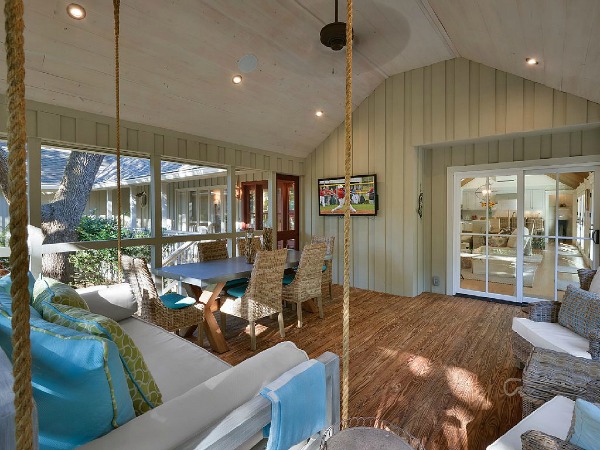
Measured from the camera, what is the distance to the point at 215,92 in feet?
12.7

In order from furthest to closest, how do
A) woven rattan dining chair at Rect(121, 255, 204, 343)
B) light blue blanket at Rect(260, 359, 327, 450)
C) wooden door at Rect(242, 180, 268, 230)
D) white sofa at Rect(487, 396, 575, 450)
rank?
wooden door at Rect(242, 180, 268, 230) < woven rattan dining chair at Rect(121, 255, 204, 343) < white sofa at Rect(487, 396, 575, 450) < light blue blanket at Rect(260, 359, 327, 450)

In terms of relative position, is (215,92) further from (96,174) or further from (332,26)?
(96,174)

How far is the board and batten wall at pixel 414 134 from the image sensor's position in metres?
4.01

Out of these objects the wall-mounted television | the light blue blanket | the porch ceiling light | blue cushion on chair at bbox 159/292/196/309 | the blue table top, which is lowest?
blue cushion on chair at bbox 159/292/196/309

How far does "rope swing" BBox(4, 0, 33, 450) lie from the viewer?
48cm

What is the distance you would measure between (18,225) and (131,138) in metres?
3.71

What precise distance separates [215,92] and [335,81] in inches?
67.5

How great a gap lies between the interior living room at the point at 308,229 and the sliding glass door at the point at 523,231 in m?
0.03

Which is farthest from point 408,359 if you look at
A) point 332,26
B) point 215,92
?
point 215,92

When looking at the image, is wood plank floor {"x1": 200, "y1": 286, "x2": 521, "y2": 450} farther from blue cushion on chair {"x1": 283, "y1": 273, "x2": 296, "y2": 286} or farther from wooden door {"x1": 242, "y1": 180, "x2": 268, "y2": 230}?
wooden door {"x1": 242, "y1": 180, "x2": 268, "y2": 230}

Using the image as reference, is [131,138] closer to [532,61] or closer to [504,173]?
[532,61]

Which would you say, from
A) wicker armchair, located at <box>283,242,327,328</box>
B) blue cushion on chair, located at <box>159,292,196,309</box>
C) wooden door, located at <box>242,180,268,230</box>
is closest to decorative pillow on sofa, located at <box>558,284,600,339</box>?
wicker armchair, located at <box>283,242,327,328</box>

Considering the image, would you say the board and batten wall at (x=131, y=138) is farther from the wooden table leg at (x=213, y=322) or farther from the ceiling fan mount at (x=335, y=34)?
the ceiling fan mount at (x=335, y=34)

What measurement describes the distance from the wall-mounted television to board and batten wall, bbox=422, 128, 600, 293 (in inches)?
34.5
